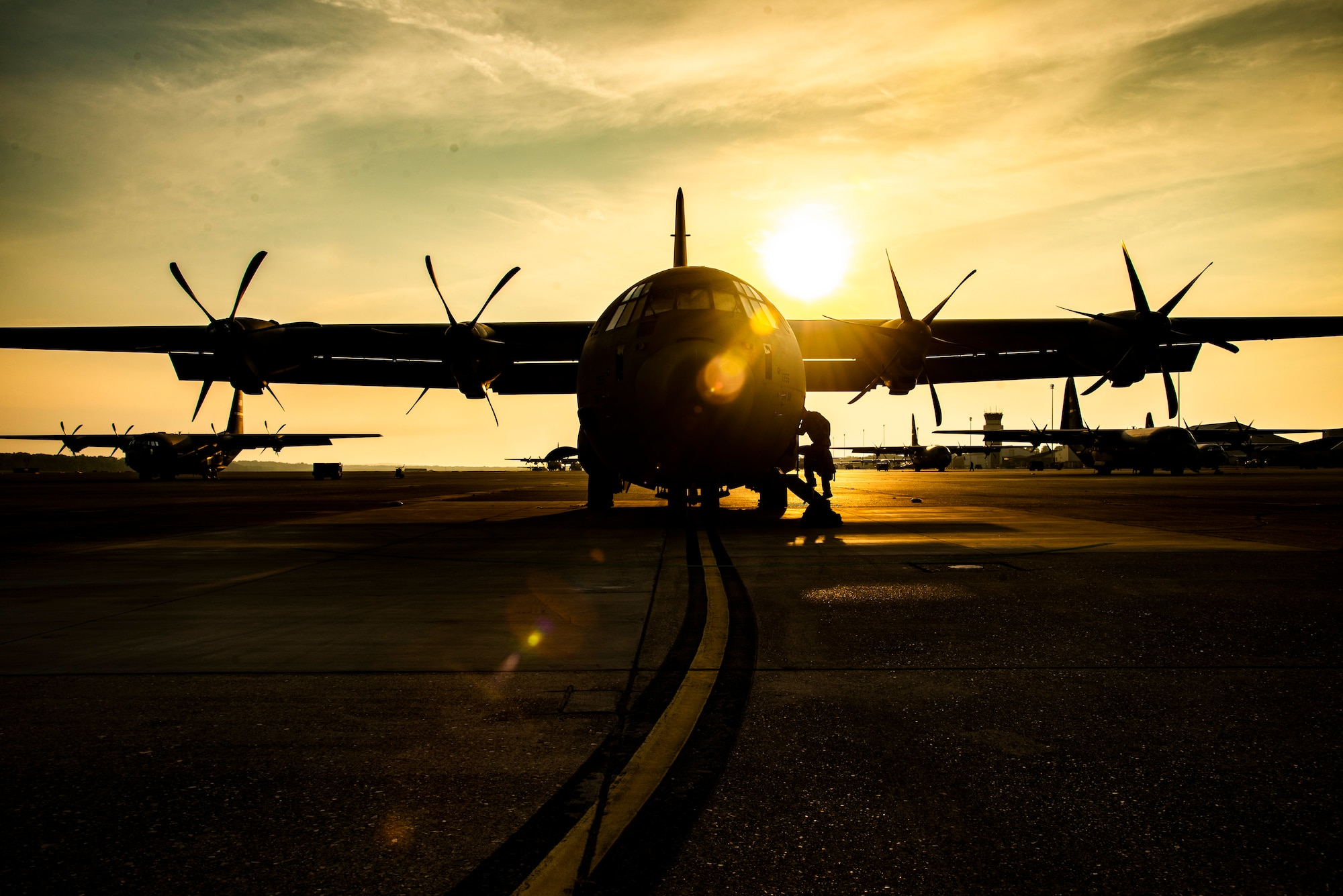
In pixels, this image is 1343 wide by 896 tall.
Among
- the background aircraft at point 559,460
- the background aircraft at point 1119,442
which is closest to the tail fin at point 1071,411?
the background aircraft at point 1119,442

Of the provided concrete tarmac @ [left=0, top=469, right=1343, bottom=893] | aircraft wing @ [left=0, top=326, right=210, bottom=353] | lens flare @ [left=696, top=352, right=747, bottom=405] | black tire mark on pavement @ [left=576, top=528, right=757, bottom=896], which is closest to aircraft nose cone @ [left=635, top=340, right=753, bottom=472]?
lens flare @ [left=696, top=352, right=747, bottom=405]

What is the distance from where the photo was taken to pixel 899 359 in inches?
719

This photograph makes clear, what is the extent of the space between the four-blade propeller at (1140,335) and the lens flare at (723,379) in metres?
11.5

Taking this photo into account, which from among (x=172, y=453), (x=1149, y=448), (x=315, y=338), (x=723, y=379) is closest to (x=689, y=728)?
(x=723, y=379)

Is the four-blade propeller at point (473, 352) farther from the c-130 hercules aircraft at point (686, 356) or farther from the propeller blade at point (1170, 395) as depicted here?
the propeller blade at point (1170, 395)

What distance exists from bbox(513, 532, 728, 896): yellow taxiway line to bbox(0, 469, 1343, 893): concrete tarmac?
30mm

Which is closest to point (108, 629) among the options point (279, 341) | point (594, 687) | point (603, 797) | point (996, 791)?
point (594, 687)

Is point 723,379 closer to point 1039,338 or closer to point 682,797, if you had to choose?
point 682,797

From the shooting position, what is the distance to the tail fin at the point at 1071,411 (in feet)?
236

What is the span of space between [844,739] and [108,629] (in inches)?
206

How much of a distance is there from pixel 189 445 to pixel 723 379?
64.5m

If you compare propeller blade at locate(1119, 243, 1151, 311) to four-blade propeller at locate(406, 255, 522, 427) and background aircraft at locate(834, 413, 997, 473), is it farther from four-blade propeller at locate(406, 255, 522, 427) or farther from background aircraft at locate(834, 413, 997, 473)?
background aircraft at locate(834, 413, 997, 473)

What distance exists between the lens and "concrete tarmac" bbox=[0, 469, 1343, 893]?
211 centimetres

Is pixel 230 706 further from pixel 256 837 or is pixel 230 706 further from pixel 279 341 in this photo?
pixel 279 341
